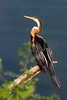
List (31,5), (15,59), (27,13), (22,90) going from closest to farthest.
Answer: (22,90) → (15,59) → (27,13) → (31,5)

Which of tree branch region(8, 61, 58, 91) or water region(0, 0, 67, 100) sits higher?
tree branch region(8, 61, 58, 91)

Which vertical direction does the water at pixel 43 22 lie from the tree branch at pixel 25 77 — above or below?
below

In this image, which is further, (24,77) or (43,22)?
(43,22)

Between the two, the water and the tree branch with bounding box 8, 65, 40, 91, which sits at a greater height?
the tree branch with bounding box 8, 65, 40, 91

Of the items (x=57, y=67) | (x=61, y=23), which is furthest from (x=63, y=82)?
(x=61, y=23)

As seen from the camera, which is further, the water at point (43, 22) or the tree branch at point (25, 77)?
the water at point (43, 22)

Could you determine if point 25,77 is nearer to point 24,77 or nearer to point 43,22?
point 24,77

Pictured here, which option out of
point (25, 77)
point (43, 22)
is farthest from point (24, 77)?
point (43, 22)

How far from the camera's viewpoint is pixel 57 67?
184 inches

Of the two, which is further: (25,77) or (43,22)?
(43,22)

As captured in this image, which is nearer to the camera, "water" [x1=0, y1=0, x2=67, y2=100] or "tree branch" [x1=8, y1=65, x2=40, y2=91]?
"tree branch" [x1=8, y1=65, x2=40, y2=91]

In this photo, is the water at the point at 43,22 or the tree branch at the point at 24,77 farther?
the water at the point at 43,22

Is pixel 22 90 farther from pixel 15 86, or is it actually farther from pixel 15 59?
pixel 15 59

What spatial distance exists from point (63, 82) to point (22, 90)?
3.73 meters
